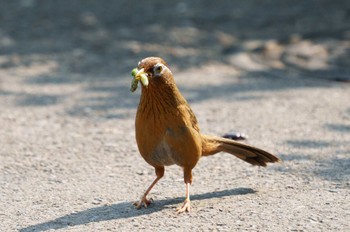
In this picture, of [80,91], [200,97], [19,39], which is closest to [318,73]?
[200,97]

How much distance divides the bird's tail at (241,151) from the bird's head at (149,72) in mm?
774

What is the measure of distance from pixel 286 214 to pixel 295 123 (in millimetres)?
2814

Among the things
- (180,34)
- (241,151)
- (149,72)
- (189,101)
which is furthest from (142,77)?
(180,34)

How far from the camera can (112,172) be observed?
6020 millimetres

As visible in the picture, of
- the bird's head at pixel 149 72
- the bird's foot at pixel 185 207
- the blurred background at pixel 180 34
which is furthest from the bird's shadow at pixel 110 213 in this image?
the blurred background at pixel 180 34

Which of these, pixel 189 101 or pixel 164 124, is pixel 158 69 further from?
pixel 189 101

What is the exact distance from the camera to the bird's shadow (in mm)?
4734

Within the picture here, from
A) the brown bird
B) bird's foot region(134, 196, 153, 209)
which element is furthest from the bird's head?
bird's foot region(134, 196, 153, 209)

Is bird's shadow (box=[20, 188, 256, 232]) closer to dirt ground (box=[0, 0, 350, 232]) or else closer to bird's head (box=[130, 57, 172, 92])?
dirt ground (box=[0, 0, 350, 232])

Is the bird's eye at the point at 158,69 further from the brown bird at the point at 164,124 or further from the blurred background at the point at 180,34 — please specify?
the blurred background at the point at 180,34

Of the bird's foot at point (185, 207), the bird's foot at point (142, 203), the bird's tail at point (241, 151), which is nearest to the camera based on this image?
the bird's foot at point (185, 207)

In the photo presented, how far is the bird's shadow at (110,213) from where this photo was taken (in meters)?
4.73

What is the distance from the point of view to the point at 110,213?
Answer: 495 centimetres

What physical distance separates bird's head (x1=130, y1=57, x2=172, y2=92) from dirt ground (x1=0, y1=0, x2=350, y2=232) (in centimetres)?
94
